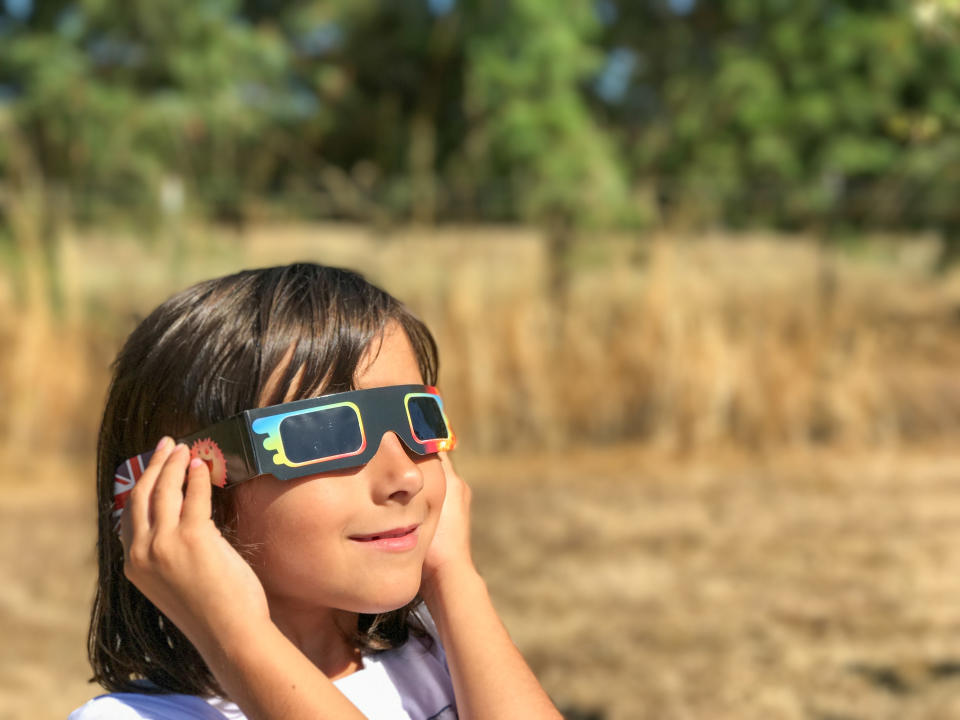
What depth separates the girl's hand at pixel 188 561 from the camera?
3.79ft

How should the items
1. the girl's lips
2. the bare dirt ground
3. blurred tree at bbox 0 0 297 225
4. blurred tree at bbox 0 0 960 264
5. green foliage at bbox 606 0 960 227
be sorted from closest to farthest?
the girl's lips, the bare dirt ground, blurred tree at bbox 0 0 960 264, blurred tree at bbox 0 0 297 225, green foliage at bbox 606 0 960 227

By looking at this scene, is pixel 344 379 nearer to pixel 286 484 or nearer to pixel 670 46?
pixel 286 484

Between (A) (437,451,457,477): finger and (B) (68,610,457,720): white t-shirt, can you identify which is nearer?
(B) (68,610,457,720): white t-shirt

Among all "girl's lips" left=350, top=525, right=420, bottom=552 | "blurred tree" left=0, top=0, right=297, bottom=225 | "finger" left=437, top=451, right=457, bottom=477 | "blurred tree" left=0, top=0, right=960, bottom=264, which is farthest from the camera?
"blurred tree" left=0, top=0, right=297, bottom=225

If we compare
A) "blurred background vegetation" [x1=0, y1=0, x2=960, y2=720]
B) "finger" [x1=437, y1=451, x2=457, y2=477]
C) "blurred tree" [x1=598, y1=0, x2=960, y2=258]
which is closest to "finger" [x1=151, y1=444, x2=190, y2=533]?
"finger" [x1=437, y1=451, x2=457, y2=477]

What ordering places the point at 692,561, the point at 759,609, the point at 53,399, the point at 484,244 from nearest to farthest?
the point at 759,609 < the point at 692,561 < the point at 53,399 < the point at 484,244

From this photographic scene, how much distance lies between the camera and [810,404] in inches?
270

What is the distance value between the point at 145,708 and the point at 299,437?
0.37m

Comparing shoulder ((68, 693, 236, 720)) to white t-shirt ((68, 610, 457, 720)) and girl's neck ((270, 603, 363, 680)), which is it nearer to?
white t-shirt ((68, 610, 457, 720))

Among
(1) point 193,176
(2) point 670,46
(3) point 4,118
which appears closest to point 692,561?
(1) point 193,176

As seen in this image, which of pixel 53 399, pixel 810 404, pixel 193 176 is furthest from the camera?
pixel 193 176

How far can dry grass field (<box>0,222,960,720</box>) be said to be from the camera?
3842 mm

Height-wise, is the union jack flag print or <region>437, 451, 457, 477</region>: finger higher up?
the union jack flag print

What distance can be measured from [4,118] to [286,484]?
43.5 feet
